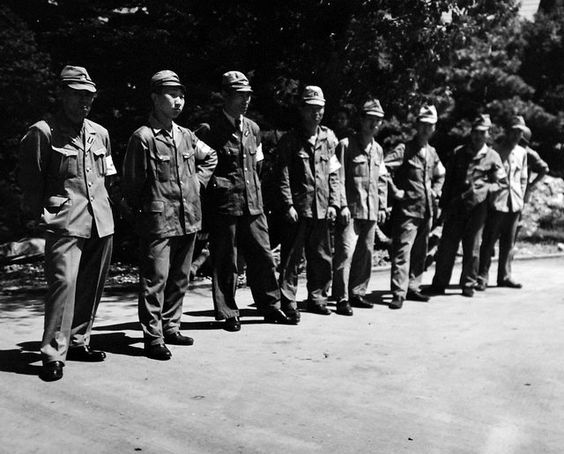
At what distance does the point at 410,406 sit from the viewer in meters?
5.89

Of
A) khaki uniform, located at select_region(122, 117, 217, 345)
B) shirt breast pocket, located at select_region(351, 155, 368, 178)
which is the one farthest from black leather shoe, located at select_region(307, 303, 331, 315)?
khaki uniform, located at select_region(122, 117, 217, 345)

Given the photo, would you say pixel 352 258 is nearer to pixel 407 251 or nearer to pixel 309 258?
pixel 407 251

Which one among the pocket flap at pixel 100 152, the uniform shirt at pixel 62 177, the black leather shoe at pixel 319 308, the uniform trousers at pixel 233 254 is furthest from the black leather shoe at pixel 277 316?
the pocket flap at pixel 100 152

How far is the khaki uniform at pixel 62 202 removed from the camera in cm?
629

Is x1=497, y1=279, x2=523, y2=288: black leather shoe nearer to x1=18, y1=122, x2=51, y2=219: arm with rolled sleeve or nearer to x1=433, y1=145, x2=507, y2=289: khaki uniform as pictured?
x1=433, y1=145, x2=507, y2=289: khaki uniform

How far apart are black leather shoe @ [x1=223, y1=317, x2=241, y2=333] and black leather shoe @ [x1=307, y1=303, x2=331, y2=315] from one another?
119 centimetres

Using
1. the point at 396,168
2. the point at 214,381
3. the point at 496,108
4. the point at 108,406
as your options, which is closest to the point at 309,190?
the point at 396,168

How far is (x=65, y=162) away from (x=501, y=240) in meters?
6.88

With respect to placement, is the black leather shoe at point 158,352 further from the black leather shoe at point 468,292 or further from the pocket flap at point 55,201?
the black leather shoe at point 468,292

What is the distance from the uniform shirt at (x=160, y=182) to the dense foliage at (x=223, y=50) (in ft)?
15.1

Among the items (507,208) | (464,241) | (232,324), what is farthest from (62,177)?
(507,208)

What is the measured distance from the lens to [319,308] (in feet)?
29.8

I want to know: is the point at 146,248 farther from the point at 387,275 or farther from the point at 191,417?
the point at 387,275

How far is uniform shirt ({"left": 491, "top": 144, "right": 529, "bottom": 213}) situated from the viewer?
37.3 ft
